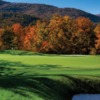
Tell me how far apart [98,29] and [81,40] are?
453 cm

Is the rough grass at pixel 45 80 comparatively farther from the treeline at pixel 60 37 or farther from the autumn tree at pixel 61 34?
the autumn tree at pixel 61 34

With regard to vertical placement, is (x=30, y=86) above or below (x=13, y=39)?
above

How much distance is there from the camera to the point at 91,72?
23.1 m

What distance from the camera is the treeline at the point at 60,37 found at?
68.9 m

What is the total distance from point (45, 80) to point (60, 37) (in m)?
53.5

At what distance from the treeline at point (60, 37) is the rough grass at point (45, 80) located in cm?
3884

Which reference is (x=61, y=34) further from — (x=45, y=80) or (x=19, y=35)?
(x=45, y=80)

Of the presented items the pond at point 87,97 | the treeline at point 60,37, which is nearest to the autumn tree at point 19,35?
the treeline at point 60,37

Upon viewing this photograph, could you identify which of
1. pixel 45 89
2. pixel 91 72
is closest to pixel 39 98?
pixel 45 89

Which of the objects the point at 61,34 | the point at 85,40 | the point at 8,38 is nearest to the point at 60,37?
the point at 61,34

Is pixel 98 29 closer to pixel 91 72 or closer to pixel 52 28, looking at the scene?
pixel 52 28

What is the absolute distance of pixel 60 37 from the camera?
70938 millimetres

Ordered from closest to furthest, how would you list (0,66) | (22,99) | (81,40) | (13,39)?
(22,99) → (0,66) → (81,40) → (13,39)

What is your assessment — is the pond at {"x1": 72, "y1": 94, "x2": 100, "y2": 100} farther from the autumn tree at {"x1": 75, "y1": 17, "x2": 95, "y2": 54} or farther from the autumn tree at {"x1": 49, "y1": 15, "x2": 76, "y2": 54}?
the autumn tree at {"x1": 49, "y1": 15, "x2": 76, "y2": 54}
